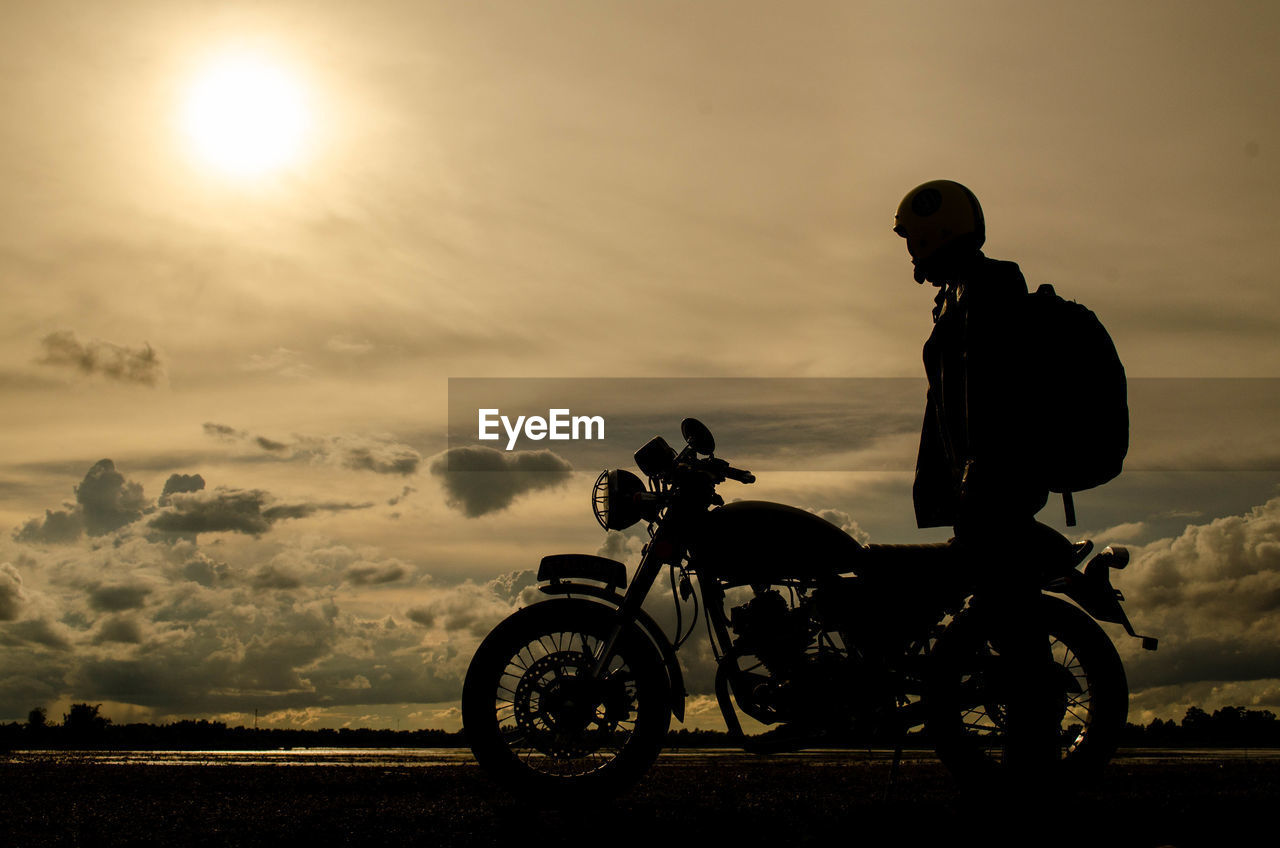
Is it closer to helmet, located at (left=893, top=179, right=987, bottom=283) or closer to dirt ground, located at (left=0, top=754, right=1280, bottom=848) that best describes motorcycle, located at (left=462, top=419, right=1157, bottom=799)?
dirt ground, located at (left=0, top=754, right=1280, bottom=848)

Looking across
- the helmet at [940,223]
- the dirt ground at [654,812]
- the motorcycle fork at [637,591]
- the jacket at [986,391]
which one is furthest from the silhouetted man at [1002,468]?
the motorcycle fork at [637,591]

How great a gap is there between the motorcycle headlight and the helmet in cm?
202

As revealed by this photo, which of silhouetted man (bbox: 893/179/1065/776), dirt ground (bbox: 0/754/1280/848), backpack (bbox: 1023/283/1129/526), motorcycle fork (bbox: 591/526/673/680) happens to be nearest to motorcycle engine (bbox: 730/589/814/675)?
motorcycle fork (bbox: 591/526/673/680)

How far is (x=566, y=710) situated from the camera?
543cm

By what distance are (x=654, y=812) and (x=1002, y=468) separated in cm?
259

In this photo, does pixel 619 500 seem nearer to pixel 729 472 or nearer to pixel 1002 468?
pixel 729 472

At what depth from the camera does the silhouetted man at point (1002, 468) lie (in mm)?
4680

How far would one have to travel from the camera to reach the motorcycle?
17.1ft

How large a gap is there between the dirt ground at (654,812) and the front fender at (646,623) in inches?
27.9

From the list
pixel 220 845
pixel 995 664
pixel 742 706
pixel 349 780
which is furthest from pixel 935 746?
pixel 349 780

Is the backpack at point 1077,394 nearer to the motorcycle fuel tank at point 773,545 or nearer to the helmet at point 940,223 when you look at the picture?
the helmet at point 940,223

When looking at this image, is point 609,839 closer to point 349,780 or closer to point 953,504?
point 953,504

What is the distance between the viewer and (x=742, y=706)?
529 centimetres

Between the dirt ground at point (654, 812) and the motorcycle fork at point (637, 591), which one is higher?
the motorcycle fork at point (637, 591)
